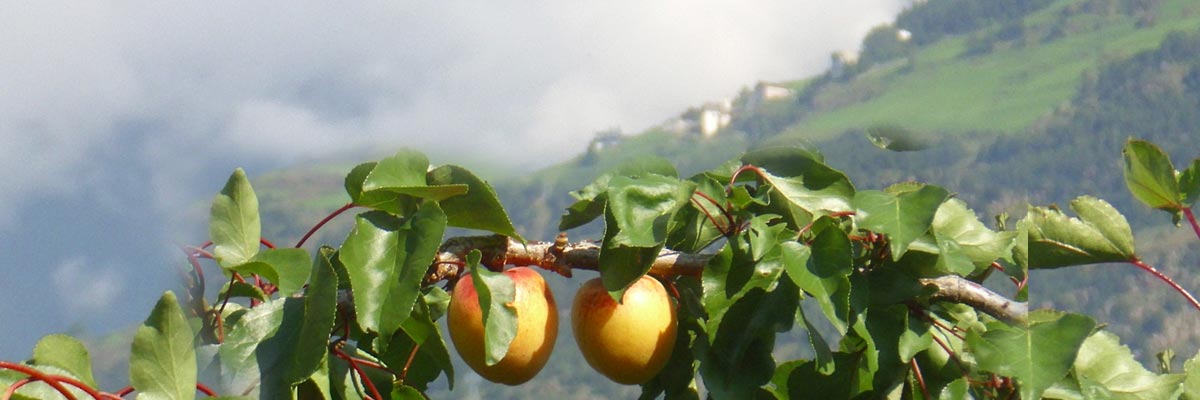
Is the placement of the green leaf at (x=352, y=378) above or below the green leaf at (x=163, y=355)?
below

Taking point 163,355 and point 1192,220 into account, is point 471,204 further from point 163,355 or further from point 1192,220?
point 1192,220

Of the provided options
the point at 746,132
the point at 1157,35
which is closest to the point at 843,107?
the point at 746,132

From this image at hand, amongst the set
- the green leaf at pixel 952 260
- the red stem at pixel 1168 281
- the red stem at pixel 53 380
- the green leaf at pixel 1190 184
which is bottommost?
the red stem at pixel 1168 281

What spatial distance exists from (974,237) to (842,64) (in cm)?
9124

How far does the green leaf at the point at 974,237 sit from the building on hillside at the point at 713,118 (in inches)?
3149

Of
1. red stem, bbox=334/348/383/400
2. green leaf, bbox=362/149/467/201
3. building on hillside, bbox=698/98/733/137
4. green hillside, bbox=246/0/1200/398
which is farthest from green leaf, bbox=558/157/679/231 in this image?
building on hillside, bbox=698/98/733/137

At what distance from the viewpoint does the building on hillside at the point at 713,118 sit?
81875 mm

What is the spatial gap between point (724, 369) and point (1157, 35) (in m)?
85.9

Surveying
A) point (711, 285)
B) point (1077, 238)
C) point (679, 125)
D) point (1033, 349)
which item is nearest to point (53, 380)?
point (711, 285)

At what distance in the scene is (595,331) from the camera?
1.76 metres

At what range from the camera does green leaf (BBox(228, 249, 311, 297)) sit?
1442 millimetres

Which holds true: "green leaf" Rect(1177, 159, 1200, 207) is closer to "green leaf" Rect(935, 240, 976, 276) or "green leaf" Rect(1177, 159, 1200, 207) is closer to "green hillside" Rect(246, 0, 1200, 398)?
"green leaf" Rect(935, 240, 976, 276)

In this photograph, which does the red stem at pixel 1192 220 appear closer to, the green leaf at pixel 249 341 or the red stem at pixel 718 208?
the red stem at pixel 718 208

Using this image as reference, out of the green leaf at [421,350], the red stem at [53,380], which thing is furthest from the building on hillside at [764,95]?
the red stem at [53,380]
